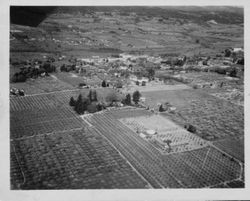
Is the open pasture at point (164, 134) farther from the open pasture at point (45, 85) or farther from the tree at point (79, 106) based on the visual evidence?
the open pasture at point (45, 85)

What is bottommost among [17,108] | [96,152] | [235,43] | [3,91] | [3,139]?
[96,152]

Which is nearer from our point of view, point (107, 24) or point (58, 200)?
point (58, 200)

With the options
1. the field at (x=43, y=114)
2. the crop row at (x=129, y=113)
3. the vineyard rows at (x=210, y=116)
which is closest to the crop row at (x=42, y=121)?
the field at (x=43, y=114)

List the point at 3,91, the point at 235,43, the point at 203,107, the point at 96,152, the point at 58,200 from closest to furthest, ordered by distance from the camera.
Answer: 1. the point at 58,200
2. the point at 3,91
3. the point at 96,152
4. the point at 235,43
5. the point at 203,107

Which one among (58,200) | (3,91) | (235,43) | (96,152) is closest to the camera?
(58,200)

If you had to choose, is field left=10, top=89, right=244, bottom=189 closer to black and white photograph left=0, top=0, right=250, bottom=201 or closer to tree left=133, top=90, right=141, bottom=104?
black and white photograph left=0, top=0, right=250, bottom=201

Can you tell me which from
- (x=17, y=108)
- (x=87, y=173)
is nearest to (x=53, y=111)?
(x=17, y=108)

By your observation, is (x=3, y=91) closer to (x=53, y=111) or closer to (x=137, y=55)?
(x=53, y=111)
